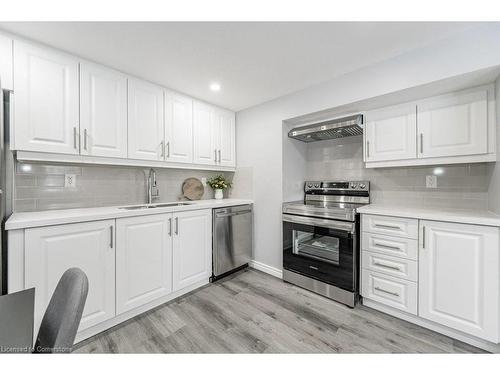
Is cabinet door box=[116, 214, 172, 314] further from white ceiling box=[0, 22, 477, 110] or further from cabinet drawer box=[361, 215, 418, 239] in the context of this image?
cabinet drawer box=[361, 215, 418, 239]

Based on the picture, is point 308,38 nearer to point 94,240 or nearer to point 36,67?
point 36,67

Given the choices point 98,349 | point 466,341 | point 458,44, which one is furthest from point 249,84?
point 466,341

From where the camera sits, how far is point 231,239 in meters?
2.74

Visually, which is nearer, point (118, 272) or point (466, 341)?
point (466, 341)

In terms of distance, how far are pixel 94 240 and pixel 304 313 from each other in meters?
1.89

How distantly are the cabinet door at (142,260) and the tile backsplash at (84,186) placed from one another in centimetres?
65

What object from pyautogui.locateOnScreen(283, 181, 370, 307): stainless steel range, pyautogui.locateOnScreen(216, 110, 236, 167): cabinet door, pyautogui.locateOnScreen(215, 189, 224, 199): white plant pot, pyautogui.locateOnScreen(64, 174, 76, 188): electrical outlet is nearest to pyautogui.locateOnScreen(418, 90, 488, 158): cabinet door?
pyautogui.locateOnScreen(283, 181, 370, 307): stainless steel range

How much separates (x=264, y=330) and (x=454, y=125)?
7.69 ft

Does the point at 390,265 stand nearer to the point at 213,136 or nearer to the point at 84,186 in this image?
the point at 213,136

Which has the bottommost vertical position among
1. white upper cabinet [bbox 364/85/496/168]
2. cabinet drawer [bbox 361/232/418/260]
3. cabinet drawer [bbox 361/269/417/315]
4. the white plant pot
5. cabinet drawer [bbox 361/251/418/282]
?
cabinet drawer [bbox 361/269/417/315]

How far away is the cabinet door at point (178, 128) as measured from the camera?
2445 mm

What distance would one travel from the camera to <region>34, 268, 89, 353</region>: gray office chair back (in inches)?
21.7

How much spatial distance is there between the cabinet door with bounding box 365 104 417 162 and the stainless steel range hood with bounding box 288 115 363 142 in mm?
149

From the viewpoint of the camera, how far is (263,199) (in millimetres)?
2930
